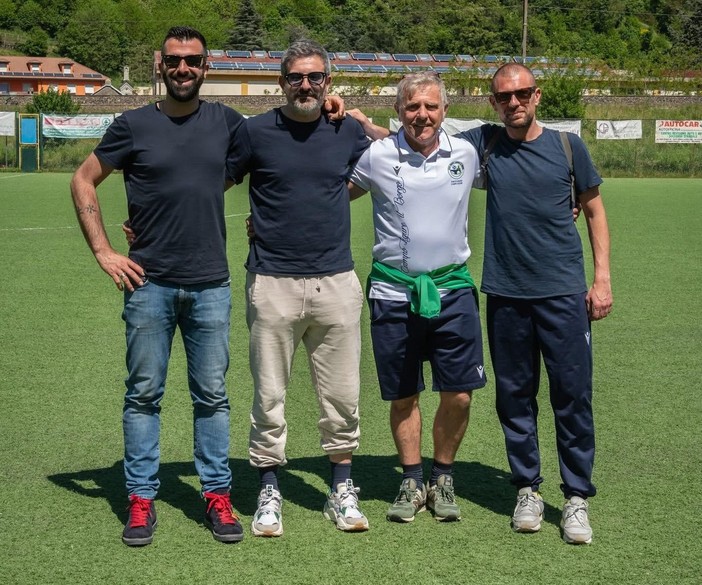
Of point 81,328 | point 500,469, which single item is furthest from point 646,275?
point 500,469

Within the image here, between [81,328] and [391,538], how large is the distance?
203 inches

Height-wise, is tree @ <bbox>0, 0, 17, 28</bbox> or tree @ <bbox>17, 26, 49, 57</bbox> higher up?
tree @ <bbox>0, 0, 17, 28</bbox>

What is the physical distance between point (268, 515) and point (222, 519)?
0.20 m

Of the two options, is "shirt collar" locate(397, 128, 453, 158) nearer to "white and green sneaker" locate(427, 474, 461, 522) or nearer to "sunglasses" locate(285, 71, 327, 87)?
"sunglasses" locate(285, 71, 327, 87)

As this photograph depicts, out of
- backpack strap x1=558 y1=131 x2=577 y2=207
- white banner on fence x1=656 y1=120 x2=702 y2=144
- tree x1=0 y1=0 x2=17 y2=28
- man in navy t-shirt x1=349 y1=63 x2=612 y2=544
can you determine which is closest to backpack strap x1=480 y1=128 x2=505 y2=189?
man in navy t-shirt x1=349 y1=63 x2=612 y2=544

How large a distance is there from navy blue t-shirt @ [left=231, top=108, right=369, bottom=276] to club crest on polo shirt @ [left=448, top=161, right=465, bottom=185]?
42 cm

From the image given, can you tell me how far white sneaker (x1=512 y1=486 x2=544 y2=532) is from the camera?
4.62 metres

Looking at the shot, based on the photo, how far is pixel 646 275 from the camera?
12.2 metres

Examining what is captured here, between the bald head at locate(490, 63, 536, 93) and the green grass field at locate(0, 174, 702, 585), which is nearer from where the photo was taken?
the green grass field at locate(0, 174, 702, 585)

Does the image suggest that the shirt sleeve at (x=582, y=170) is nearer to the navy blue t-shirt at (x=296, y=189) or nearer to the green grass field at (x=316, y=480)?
the navy blue t-shirt at (x=296, y=189)

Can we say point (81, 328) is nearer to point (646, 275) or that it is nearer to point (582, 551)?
point (582, 551)

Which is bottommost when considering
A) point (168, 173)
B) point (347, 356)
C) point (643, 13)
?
point (347, 356)

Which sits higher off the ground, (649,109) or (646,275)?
Answer: (649,109)

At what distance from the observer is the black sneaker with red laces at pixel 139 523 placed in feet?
14.6
